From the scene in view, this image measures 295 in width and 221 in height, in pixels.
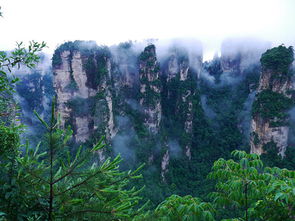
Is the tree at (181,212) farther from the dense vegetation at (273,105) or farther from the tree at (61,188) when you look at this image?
the dense vegetation at (273,105)

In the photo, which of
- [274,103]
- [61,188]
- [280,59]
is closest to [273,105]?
[274,103]

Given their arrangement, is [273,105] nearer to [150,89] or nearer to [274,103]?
[274,103]

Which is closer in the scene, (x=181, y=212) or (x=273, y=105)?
(x=181, y=212)

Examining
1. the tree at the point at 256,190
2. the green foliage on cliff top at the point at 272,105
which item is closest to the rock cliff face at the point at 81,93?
the green foliage on cliff top at the point at 272,105

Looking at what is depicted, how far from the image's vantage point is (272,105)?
69.8 feet

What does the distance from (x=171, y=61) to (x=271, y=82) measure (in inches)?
612

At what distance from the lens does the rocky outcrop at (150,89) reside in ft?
91.9

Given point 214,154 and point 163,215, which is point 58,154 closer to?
point 163,215

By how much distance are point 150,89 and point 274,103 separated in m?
14.6

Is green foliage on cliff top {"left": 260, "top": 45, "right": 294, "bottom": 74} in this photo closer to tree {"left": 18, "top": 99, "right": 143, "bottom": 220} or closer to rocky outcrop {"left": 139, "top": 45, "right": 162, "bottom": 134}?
rocky outcrop {"left": 139, "top": 45, "right": 162, "bottom": 134}

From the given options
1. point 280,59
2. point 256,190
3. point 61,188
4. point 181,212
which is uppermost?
point 280,59

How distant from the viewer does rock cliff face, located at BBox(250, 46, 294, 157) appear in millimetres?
21094

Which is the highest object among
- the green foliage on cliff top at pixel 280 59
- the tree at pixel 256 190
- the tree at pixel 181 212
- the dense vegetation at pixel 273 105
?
the green foliage on cliff top at pixel 280 59

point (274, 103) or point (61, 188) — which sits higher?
point (61, 188)
